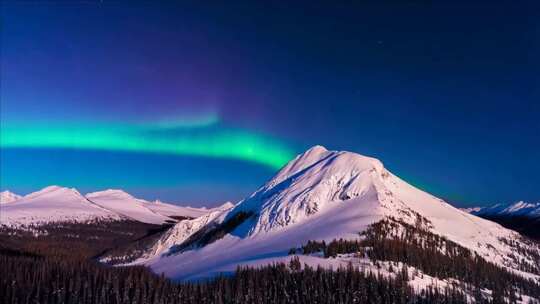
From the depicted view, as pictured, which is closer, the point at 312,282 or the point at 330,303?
the point at 330,303

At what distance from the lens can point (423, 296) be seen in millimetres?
189750

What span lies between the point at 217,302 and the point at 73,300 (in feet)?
210

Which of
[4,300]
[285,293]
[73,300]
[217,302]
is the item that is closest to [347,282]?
[285,293]

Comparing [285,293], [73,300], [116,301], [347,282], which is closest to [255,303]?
[285,293]

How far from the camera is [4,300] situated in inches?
7795

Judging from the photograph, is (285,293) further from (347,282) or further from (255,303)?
(347,282)

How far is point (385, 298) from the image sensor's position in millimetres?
182250

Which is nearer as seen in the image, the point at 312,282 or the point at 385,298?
the point at 385,298

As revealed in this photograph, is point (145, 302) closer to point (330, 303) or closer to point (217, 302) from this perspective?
point (217, 302)

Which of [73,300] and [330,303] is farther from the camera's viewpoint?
[73,300]

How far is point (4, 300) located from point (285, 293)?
386 ft

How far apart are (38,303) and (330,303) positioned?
11671 cm

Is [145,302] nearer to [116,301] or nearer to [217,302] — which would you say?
[116,301]

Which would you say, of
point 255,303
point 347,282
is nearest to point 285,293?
point 255,303
